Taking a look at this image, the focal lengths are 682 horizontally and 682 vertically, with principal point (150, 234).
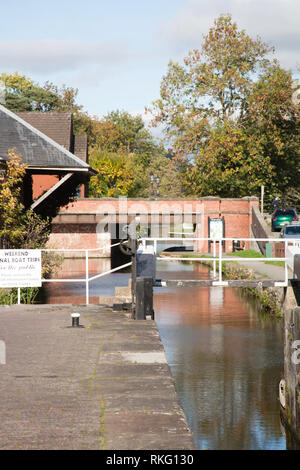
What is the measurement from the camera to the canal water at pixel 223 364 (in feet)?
35.3

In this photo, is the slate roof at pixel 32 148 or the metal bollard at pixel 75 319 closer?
the metal bollard at pixel 75 319

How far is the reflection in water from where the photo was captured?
10.7 metres

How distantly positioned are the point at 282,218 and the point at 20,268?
3105 cm

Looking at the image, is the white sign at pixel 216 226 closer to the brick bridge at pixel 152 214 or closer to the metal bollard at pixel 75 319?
the brick bridge at pixel 152 214

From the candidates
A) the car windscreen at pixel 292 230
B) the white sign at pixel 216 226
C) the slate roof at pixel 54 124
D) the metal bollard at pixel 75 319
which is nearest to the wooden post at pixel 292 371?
the metal bollard at pixel 75 319

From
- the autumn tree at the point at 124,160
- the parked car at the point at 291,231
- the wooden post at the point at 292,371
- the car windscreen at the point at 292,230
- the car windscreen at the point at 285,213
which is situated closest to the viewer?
the wooden post at the point at 292,371

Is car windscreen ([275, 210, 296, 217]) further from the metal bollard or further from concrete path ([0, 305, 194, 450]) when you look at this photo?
the metal bollard

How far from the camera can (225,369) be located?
49.4 ft

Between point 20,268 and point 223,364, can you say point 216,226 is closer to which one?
point 20,268

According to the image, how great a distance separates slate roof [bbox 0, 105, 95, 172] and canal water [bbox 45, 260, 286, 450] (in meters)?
5.34

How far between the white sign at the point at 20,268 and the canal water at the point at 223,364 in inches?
153

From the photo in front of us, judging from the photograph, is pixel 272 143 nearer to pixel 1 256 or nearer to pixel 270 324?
pixel 270 324

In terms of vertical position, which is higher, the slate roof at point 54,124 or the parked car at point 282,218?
the slate roof at point 54,124
